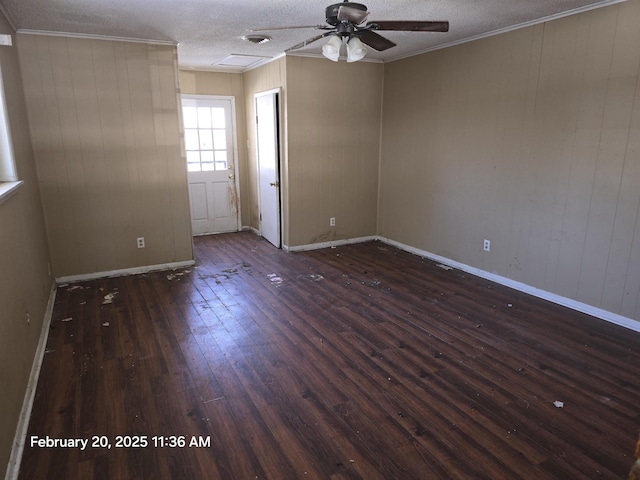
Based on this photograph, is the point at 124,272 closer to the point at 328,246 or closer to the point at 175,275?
the point at 175,275

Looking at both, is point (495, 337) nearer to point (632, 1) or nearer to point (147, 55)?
point (632, 1)

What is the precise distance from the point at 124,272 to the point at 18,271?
207 centimetres

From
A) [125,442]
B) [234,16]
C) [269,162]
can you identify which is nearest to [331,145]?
[269,162]

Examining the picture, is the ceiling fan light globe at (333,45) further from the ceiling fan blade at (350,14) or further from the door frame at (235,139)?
the door frame at (235,139)

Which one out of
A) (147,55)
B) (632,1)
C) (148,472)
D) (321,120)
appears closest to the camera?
(148,472)

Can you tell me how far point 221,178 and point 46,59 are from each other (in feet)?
9.25

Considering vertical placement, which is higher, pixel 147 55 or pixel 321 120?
pixel 147 55

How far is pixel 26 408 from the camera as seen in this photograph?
2.28 metres

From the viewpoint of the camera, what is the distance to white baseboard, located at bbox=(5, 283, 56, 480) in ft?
6.22

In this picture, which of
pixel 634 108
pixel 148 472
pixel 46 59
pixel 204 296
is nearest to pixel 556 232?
pixel 634 108

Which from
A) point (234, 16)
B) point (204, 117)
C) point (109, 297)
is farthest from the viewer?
point (204, 117)

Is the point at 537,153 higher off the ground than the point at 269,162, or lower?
higher

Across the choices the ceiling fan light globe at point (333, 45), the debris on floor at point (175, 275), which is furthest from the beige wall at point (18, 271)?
the ceiling fan light globe at point (333, 45)

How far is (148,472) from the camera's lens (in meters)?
1.91
